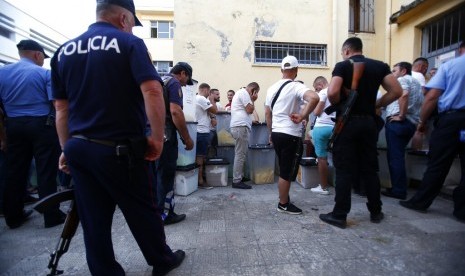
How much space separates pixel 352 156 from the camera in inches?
122

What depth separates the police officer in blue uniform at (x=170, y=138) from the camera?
3.05 metres

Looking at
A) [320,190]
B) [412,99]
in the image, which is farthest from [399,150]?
[320,190]

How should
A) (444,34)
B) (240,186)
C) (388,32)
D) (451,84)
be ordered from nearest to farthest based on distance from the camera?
(451,84) → (240,186) → (444,34) → (388,32)

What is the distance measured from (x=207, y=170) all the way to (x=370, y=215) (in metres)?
2.87

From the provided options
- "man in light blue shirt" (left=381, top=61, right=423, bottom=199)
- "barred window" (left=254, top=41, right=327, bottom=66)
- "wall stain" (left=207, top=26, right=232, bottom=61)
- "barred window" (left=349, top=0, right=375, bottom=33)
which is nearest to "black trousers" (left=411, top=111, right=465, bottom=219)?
"man in light blue shirt" (left=381, top=61, right=423, bottom=199)

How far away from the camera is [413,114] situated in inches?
164

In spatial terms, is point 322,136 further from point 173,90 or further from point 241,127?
point 173,90

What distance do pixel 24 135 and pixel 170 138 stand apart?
5.91ft

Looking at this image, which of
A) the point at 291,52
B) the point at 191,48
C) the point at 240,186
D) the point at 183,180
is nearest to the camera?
the point at 183,180

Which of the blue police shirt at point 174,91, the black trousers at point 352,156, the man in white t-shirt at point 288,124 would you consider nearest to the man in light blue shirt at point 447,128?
the black trousers at point 352,156

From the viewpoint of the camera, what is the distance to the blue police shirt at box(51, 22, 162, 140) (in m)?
1.68

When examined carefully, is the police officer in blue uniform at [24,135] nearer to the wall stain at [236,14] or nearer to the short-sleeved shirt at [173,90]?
the short-sleeved shirt at [173,90]

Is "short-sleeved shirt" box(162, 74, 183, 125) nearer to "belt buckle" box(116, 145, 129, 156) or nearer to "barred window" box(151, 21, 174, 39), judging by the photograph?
"belt buckle" box(116, 145, 129, 156)

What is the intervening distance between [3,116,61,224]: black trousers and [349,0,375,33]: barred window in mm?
9044
